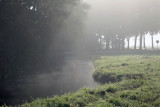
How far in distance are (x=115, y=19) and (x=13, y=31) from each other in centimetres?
5548

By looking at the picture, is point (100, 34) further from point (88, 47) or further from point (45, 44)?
point (45, 44)

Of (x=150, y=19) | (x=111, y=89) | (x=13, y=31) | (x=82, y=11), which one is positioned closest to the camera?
(x=111, y=89)

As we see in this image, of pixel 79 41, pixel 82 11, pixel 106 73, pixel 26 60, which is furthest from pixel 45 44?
pixel 79 41

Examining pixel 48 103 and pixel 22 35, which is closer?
pixel 48 103

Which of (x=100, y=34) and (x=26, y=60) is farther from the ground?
(x=100, y=34)

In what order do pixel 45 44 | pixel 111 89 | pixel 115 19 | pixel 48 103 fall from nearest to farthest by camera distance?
1. pixel 48 103
2. pixel 111 89
3. pixel 45 44
4. pixel 115 19

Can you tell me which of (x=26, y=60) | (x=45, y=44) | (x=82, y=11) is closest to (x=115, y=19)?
(x=82, y=11)

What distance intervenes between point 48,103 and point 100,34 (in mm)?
71295

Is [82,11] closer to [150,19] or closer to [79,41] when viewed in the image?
[79,41]

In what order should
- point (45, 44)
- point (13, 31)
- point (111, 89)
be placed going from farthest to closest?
point (45, 44) < point (13, 31) < point (111, 89)

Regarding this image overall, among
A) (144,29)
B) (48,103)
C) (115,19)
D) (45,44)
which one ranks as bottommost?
(48,103)

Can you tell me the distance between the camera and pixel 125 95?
9.95 meters

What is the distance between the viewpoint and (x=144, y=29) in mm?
67000

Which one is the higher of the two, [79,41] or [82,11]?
[82,11]
